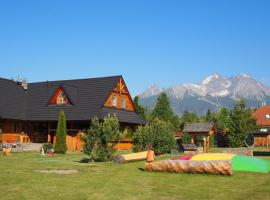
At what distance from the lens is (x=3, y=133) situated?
44.1 meters

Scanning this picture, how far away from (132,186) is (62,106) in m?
31.2

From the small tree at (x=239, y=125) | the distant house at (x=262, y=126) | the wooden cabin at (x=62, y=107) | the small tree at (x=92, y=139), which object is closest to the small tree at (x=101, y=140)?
the small tree at (x=92, y=139)

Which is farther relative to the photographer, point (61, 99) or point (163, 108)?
point (163, 108)

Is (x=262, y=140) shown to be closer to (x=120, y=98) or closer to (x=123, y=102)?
(x=123, y=102)

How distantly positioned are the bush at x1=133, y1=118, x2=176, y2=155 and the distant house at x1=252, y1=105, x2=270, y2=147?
28.8 m

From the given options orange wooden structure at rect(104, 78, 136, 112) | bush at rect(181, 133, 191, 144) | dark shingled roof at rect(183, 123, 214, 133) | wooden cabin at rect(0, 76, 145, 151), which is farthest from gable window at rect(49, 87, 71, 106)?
dark shingled roof at rect(183, 123, 214, 133)

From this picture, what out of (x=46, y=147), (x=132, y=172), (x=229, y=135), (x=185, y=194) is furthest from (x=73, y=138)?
(x=185, y=194)

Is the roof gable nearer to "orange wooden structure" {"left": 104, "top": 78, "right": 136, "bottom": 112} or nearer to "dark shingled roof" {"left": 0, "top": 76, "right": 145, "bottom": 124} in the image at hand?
"dark shingled roof" {"left": 0, "top": 76, "right": 145, "bottom": 124}

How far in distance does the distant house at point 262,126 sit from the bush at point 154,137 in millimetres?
28775

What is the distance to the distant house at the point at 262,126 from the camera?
66500 mm

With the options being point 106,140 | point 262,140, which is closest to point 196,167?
point 106,140

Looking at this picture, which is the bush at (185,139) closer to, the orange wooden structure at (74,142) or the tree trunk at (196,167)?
the orange wooden structure at (74,142)

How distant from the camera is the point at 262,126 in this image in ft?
251

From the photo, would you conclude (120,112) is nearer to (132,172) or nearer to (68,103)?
(68,103)
